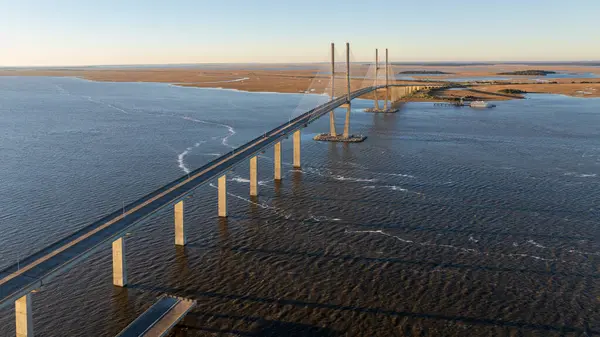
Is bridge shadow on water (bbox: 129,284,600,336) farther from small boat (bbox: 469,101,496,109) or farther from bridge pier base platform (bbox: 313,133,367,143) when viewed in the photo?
small boat (bbox: 469,101,496,109)

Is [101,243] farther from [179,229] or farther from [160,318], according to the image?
[179,229]

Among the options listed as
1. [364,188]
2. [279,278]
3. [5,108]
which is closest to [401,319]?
[279,278]

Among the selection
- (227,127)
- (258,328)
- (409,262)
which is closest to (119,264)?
(258,328)

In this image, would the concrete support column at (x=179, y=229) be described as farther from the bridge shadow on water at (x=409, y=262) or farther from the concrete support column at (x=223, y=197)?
the concrete support column at (x=223, y=197)

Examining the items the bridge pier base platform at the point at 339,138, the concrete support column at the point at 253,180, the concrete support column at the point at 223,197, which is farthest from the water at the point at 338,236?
the bridge pier base platform at the point at 339,138

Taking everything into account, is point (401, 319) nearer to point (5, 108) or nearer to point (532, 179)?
point (532, 179)

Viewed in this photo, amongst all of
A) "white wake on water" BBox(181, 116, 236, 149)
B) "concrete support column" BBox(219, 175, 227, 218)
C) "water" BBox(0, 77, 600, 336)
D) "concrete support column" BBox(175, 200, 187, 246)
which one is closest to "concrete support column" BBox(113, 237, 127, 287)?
"water" BBox(0, 77, 600, 336)
